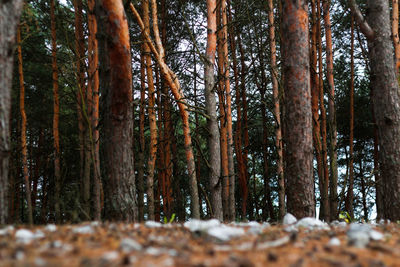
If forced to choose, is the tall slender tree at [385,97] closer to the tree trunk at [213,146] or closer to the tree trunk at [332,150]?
the tree trunk at [332,150]

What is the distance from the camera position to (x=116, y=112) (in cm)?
373

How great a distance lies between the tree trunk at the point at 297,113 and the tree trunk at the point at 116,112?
7.14ft

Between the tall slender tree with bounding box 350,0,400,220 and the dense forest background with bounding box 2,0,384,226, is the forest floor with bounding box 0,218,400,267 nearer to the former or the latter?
the tall slender tree with bounding box 350,0,400,220

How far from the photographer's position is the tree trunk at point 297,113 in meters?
4.34

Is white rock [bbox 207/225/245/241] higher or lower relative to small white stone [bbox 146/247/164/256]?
lower

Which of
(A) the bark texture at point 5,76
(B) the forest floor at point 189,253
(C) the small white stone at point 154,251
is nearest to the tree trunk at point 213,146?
(A) the bark texture at point 5,76

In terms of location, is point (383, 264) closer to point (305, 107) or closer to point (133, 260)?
point (133, 260)

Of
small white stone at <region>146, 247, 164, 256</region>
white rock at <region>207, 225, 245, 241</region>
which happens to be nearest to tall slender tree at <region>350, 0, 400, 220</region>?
white rock at <region>207, 225, 245, 241</region>

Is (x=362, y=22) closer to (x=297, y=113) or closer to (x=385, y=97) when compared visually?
(x=385, y=97)

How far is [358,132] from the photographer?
15.4 m

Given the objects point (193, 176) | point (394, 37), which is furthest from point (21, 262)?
point (394, 37)

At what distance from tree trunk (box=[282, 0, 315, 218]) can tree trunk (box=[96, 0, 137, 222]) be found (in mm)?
2177

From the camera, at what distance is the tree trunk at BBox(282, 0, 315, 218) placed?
4344 mm

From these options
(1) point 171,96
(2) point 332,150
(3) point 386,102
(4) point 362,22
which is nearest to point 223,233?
(3) point 386,102
